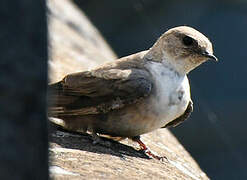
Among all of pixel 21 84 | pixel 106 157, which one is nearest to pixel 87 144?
pixel 106 157

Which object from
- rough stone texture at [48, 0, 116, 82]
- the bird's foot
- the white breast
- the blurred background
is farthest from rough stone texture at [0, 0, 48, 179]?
the blurred background

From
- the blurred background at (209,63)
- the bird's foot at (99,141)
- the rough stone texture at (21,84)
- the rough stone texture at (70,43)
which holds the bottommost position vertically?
the blurred background at (209,63)

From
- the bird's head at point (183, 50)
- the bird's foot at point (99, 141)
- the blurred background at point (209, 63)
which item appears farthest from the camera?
the blurred background at point (209, 63)

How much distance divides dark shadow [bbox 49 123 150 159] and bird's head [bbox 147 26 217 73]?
1.86ft

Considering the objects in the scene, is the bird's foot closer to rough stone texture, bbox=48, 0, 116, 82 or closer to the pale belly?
the pale belly

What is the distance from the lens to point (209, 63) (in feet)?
41.9

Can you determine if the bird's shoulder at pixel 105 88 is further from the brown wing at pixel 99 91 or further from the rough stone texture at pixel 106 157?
the rough stone texture at pixel 106 157

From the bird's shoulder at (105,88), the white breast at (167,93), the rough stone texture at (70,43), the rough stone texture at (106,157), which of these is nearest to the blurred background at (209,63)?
the rough stone texture at (70,43)

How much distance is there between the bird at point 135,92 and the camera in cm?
431

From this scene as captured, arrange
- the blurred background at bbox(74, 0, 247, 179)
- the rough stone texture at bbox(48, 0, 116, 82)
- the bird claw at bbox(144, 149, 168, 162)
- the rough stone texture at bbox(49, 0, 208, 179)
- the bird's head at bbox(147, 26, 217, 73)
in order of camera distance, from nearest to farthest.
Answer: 1. the rough stone texture at bbox(49, 0, 208, 179)
2. the bird claw at bbox(144, 149, 168, 162)
3. the bird's head at bbox(147, 26, 217, 73)
4. the rough stone texture at bbox(48, 0, 116, 82)
5. the blurred background at bbox(74, 0, 247, 179)

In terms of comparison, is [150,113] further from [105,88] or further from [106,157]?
[106,157]

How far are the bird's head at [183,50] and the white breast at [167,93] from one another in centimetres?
7

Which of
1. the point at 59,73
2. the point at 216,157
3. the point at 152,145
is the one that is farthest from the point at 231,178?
the point at 152,145

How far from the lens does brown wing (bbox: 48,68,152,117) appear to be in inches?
169
